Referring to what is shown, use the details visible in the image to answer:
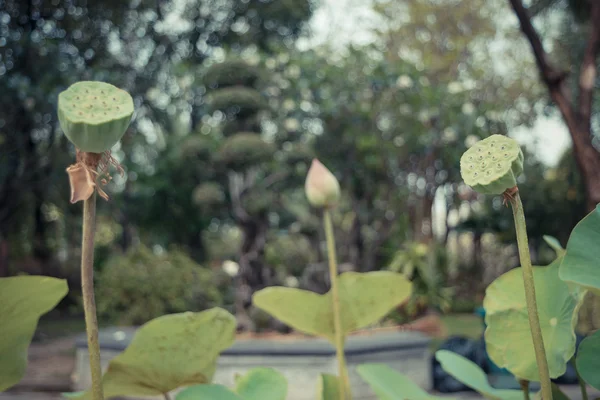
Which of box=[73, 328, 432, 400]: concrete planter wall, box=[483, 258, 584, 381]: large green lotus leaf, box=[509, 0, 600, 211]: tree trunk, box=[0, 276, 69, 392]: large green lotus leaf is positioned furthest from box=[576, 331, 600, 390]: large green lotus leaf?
box=[509, 0, 600, 211]: tree trunk

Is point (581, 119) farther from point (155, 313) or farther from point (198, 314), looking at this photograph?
point (198, 314)

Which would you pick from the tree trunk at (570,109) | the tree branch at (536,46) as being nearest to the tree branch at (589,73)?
the tree trunk at (570,109)

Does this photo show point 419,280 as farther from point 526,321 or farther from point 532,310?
point 532,310

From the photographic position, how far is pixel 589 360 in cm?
44

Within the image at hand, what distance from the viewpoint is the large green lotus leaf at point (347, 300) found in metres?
0.63

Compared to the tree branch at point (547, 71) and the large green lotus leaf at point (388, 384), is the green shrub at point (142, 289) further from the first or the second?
the large green lotus leaf at point (388, 384)

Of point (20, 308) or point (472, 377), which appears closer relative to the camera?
point (20, 308)

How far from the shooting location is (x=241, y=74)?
7047mm

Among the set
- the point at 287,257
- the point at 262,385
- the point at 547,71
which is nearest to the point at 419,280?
the point at 287,257

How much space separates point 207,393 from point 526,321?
10.4 inches

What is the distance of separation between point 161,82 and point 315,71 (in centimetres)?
451

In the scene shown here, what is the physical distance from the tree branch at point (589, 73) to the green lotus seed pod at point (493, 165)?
22.5 ft

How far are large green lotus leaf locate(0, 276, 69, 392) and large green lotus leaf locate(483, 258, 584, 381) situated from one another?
338mm

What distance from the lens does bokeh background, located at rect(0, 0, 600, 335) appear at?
706 cm
